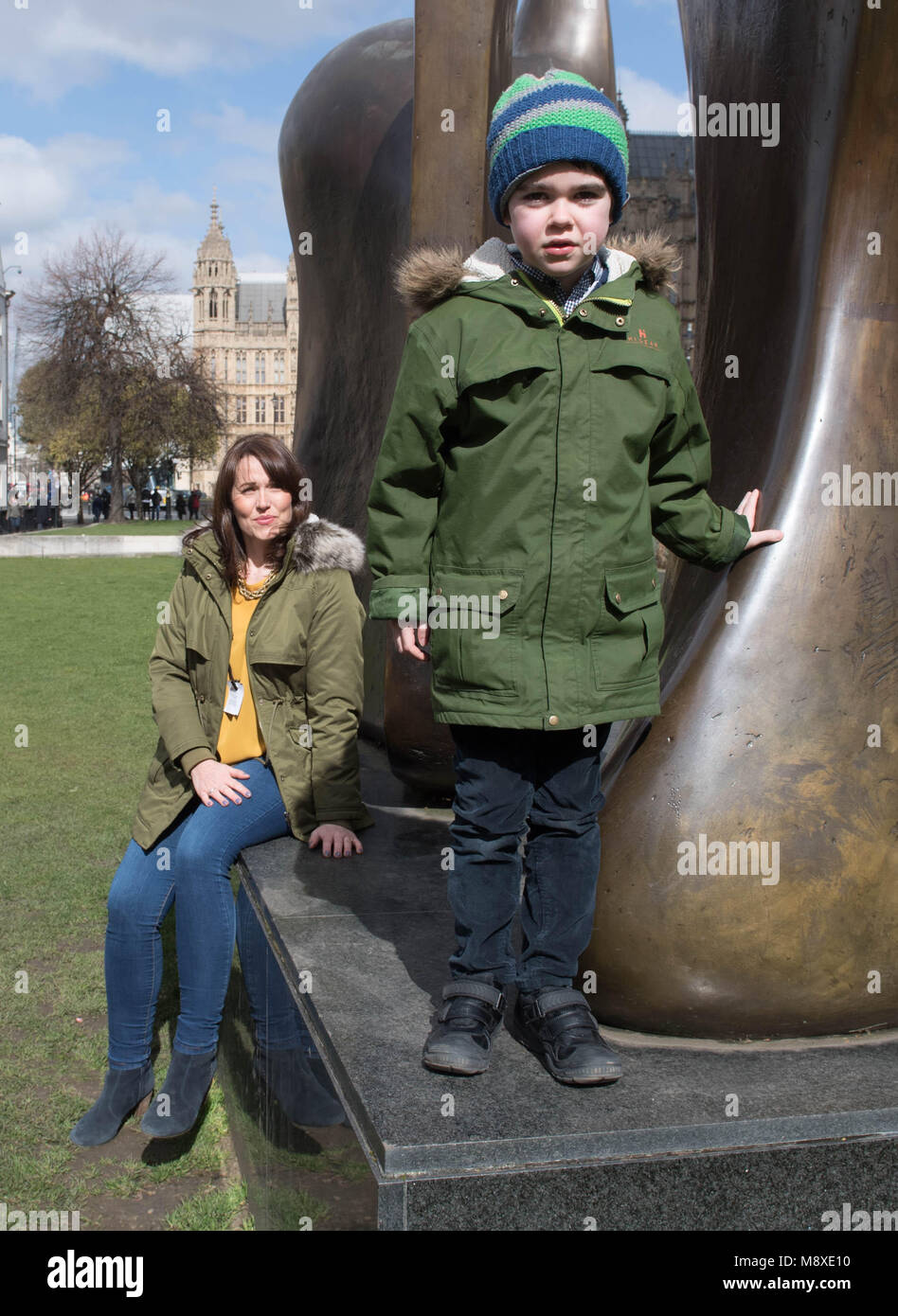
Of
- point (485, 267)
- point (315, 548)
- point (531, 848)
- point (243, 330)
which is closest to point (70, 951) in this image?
point (315, 548)

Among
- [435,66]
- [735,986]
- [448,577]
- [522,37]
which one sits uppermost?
[522,37]

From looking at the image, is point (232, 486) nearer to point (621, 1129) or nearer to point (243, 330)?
point (621, 1129)

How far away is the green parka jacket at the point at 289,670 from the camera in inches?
124

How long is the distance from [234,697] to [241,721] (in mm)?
63

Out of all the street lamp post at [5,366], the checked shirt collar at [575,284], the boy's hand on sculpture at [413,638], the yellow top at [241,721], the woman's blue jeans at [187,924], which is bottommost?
the woman's blue jeans at [187,924]

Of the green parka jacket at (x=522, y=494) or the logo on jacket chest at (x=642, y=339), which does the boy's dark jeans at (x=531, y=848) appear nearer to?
the green parka jacket at (x=522, y=494)

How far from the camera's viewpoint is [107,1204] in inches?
111

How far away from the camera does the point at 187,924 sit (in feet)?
9.64

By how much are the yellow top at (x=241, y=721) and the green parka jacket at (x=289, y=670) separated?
0.07 ft

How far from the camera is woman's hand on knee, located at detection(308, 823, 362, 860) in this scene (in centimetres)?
321

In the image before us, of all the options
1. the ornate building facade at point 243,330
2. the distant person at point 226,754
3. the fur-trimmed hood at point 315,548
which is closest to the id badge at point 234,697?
the distant person at point 226,754
